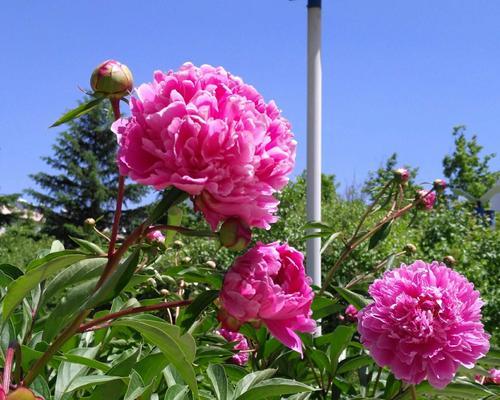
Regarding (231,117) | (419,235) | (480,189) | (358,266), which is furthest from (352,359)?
(480,189)

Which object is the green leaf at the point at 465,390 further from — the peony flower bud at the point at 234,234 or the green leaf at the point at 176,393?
the peony flower bud at the point at 234,234

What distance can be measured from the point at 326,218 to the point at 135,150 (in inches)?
305

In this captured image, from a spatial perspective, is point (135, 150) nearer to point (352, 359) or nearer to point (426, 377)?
point (426, 377)

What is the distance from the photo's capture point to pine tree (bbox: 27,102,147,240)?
1744 centimetres

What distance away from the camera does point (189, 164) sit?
59 centimetres

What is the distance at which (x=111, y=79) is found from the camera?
0.69 meters

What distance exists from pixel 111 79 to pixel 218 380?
1.55ft

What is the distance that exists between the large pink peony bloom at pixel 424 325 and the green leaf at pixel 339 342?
0.31ft

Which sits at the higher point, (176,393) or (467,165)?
(467,165)

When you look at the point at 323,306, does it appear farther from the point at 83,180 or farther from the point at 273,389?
the point at 83,180

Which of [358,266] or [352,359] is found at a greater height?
[358,266]

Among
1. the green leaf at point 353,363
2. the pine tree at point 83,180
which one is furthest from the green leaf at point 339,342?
the pine tree at point 83,180

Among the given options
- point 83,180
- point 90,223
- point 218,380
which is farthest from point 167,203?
point 83,180

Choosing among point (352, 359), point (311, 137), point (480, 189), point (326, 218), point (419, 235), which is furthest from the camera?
point (480, 189)
